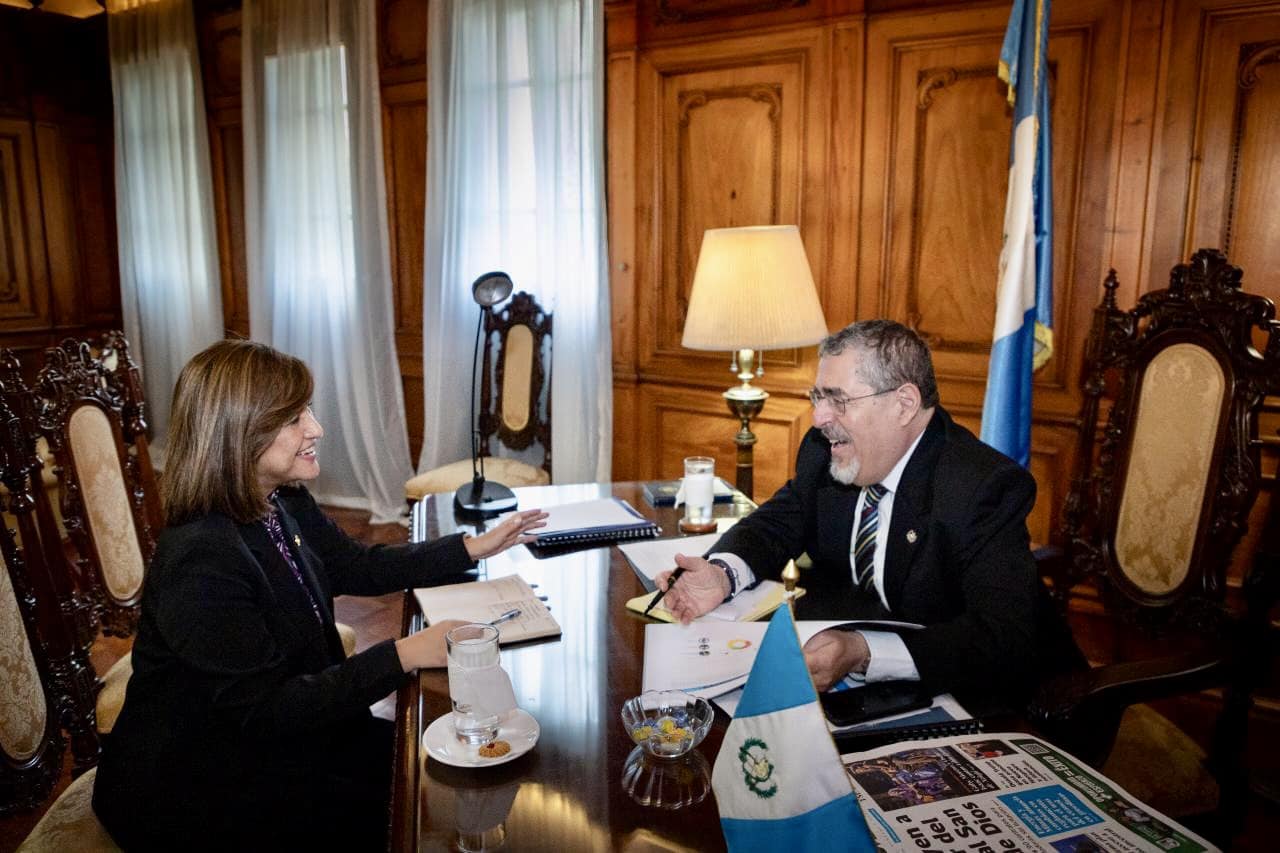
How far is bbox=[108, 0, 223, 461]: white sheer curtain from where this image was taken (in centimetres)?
543

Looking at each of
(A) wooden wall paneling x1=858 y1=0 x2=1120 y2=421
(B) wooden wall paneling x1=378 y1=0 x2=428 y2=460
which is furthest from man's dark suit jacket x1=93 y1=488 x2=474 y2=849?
(B) wooden wall paneling x1=378 y1=0 x2=428 y2=460

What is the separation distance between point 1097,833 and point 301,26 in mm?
5028

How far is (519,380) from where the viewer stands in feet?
12.8

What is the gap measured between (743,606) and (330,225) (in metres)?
3.99

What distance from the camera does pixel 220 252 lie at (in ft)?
18.5

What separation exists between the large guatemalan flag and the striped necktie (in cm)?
130

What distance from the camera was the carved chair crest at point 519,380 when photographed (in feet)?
12.8

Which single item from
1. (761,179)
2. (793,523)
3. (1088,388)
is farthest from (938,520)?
(761,179)

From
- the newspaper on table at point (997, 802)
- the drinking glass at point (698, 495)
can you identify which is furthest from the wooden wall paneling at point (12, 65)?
the newspaper on table at point (997, 802)

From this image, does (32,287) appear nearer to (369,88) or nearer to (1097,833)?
(369,88)

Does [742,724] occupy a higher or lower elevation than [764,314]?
A: lower

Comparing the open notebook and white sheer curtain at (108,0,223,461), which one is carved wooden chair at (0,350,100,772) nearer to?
the open notebook

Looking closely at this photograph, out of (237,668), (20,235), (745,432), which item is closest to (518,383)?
(745,432)

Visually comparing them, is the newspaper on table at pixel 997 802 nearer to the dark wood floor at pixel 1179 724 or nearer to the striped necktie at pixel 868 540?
the striped necktie at pixel 868 540
